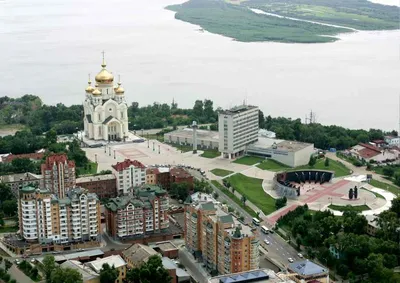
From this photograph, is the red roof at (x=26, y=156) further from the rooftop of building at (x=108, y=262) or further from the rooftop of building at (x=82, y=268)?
the rooftop of building at (x=108, y=262)

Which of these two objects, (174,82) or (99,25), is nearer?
(174,82)

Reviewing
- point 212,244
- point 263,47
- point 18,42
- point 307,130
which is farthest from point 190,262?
point 18,42

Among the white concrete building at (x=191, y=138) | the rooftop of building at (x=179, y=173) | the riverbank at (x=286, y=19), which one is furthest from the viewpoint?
the riverbank at (x=286, y=19)

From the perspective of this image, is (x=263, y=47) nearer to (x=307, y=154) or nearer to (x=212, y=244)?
(x=307, y=154)

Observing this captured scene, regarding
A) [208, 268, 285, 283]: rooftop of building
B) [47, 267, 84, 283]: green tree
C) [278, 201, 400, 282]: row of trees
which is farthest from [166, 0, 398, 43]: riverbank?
[208, 268, 285, 283]: rooftop of building

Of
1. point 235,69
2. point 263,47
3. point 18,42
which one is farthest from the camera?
point 18,42

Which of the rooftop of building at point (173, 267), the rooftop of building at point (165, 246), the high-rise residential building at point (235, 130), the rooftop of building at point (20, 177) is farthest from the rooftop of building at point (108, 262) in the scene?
the high-rise residential building at point (235, 130)

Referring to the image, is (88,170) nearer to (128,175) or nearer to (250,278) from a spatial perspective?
(128,175)
